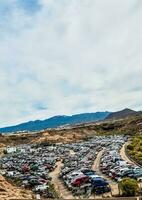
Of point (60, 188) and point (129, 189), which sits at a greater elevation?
point (60, 188)

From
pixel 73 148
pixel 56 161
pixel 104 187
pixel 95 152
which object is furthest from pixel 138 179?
pixel 73 148

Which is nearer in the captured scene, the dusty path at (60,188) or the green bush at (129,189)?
the green bush at (129,189)

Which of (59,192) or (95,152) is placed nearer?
(59,192)

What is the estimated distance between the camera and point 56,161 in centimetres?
11744

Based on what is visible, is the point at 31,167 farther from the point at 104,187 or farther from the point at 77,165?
the point at 104,187

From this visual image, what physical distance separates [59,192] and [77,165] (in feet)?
104

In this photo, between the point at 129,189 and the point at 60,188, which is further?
the point at 60,188

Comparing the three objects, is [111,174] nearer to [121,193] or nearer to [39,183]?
[39,183]

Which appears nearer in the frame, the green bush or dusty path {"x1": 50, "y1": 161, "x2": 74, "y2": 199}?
the green bush

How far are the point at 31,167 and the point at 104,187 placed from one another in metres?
42.2

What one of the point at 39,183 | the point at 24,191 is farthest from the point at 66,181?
the point at 24,191

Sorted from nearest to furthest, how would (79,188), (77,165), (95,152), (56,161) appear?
1. (79,188)
2. (77,165)
3. (56,161)
4. (95,152)

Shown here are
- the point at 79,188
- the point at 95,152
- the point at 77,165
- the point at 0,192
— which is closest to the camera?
the point at 0,192

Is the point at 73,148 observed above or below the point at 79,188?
above
